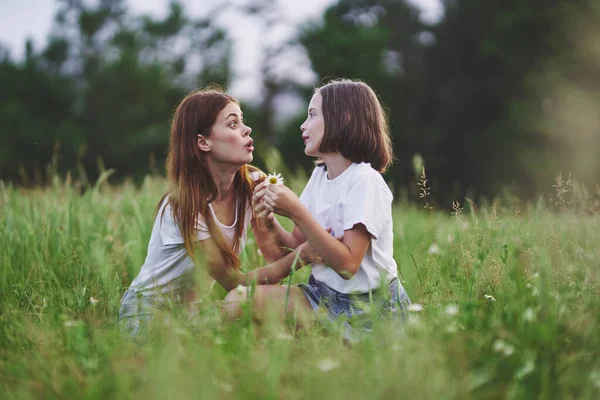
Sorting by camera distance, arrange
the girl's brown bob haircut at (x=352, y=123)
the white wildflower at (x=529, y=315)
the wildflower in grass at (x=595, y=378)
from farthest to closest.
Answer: the girl's brown bob haircut at (x=352, y=123) < the white wildflower at (x=529, y=315) < the wildflower in grass at (x=595, y=378)

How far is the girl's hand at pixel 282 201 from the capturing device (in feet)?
7.43

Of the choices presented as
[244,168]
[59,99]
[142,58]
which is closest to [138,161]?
[59,99]

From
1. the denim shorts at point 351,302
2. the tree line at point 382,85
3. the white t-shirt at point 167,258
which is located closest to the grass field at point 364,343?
the denim shorts at point 351,302

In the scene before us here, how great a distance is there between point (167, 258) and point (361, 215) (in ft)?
3.37

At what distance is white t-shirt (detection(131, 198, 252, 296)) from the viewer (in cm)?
269

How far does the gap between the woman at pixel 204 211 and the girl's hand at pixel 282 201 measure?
347 mm

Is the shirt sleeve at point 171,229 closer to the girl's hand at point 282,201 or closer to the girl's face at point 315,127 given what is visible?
the girl's hand at point 282,201

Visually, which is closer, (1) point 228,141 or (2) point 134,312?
(2) point 134,312

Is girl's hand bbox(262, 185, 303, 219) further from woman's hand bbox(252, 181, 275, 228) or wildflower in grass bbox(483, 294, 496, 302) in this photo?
wildflower in grass bbox(483, 294, 496, 302)

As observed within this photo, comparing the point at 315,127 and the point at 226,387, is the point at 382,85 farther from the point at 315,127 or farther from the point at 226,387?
the point at 226,387

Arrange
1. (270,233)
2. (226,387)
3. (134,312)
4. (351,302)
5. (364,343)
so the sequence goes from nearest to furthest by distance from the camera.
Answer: (226,387), (364,343), (351,302), (134,312), (270,233)

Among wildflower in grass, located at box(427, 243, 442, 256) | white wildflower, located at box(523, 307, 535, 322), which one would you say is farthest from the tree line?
white wildflower, located at box(523, 307, 535, 322)

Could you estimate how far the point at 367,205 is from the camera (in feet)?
7.50

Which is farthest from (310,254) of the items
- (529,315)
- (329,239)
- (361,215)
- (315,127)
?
(529,315)
